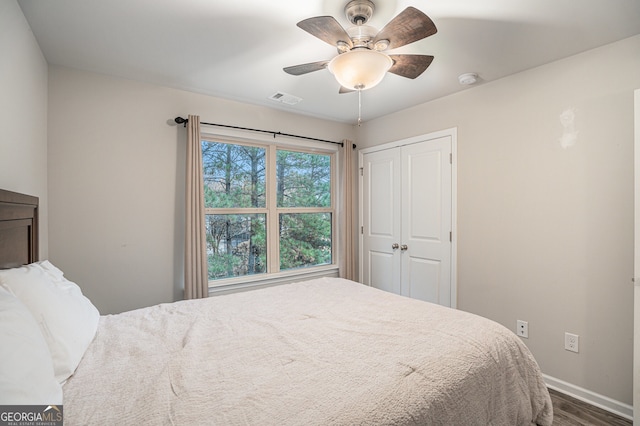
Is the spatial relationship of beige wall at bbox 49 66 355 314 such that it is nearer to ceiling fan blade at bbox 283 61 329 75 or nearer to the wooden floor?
ceiling fan blade at bbox 283 61 329 75

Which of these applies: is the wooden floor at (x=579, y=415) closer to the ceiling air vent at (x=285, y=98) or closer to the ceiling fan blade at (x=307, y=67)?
the ceiling fan blade at (x=307, y=67)

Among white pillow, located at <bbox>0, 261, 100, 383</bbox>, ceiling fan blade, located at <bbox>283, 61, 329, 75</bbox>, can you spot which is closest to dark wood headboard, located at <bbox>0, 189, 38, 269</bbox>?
white pillow, located at <bbox>0, 261, 100, 383</bbox>

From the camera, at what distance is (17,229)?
1.61 m

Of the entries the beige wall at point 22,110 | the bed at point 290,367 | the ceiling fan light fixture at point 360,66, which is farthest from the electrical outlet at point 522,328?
the beige wall at point 22,110

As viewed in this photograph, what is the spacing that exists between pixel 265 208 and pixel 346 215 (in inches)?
42.1

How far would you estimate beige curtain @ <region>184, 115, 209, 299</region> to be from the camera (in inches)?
107

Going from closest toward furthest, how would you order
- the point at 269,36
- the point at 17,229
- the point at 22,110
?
the point at 17,229 < the point at 22,110 < the point at 269,36

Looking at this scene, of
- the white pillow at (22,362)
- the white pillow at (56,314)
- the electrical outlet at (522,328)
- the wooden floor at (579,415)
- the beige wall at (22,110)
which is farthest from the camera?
the electrical outlet at (522,328)

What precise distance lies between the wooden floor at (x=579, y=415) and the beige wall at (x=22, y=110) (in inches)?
141

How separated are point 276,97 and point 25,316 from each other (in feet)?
8.50

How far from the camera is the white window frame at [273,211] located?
307 centimetres

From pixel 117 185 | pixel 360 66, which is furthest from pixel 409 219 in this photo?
pixel 117 185

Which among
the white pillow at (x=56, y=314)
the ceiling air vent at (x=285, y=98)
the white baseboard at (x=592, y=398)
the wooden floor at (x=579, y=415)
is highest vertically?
the ceiling air vent at (x=285, y=98)

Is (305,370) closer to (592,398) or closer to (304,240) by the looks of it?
(592,398)
